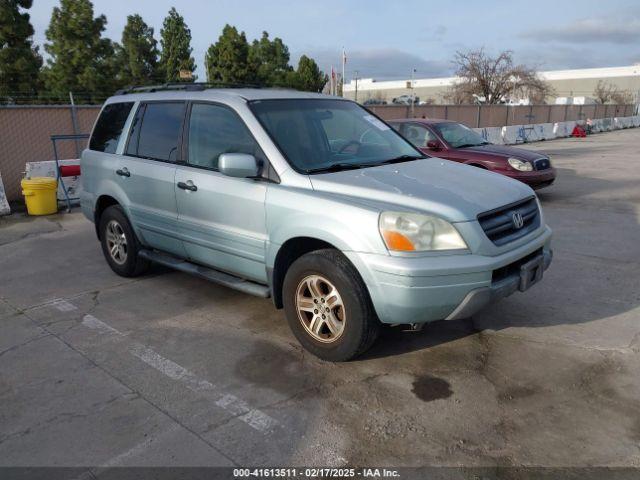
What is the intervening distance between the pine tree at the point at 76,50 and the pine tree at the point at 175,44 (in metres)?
8.77

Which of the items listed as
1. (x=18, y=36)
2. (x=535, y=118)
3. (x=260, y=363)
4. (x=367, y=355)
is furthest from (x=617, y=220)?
(x=535, y=118)

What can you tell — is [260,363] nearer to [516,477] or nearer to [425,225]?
[425,225]

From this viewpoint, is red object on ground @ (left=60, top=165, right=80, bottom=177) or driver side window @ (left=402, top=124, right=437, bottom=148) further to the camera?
driver side window @ (left=402, top=124, right=437, bottom=148)

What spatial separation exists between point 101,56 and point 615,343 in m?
28.4

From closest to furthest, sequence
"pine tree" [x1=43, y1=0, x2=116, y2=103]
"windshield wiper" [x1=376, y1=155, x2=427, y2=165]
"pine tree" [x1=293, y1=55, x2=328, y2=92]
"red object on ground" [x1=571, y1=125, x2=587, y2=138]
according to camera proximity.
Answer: "windshield wiper" [x1=376, y1=155, x2=427, y2=165] < "pine tree" [x1=43, y1=0, x2=116, y2=103] < "red object on ground" [x1=571, y1=125, x2=587, y2=138] < "pine tree" [x1=293, y1=55, x2=328, y2=92]

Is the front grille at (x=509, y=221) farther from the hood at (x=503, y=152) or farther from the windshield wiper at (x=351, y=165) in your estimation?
the hood at (x=503, y=152)

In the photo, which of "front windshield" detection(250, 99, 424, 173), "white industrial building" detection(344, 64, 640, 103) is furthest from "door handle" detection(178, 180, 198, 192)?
"white industrial building" detection(344, 64, 640, 103)

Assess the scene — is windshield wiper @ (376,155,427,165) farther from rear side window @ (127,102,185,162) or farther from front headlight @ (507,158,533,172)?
front headlight @ (507,158,533,172)

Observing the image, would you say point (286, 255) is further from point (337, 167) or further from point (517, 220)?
point (517, 220)

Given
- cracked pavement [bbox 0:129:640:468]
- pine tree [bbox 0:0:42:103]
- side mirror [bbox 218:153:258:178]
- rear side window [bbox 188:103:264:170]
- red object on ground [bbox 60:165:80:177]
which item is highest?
pine tree [bbox 0:0:42:103]

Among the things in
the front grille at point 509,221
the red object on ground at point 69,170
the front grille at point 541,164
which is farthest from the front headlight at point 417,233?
the red object on ground at point 69,170

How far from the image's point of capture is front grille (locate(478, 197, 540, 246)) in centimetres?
346

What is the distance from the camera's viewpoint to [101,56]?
88.0ft

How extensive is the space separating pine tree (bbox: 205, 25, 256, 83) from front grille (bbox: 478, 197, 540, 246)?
108 ft
